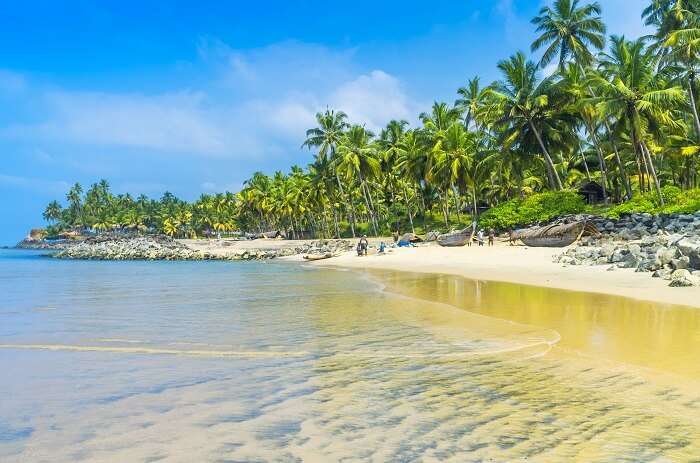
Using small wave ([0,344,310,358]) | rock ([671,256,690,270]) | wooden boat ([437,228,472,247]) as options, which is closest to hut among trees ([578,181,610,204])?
wooden boat ([437,228,472,247])

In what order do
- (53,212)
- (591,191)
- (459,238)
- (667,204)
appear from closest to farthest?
1. (667,204)
2. (459,238)
3. (591,191)
4. (53,212)

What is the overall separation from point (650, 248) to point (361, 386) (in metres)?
16.1

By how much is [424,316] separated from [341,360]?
165 inches

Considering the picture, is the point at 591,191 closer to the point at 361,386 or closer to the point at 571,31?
the point at 571,31

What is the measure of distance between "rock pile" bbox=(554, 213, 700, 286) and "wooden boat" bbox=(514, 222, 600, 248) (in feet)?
2.02

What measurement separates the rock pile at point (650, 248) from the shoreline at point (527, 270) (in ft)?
1.44

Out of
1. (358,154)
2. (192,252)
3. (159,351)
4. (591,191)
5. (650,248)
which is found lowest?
(159,351)

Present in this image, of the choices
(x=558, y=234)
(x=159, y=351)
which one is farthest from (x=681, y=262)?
(x=159, y=351)

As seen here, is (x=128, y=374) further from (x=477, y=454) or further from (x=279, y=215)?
(x=279, y=215)

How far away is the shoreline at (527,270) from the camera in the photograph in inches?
476

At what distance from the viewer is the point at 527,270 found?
1981 cm

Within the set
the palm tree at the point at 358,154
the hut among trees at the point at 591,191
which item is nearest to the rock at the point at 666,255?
the hut among trees at the point at 591,191

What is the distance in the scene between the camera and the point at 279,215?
3364 inches

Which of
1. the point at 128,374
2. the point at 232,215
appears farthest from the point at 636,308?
the point at 232,215
